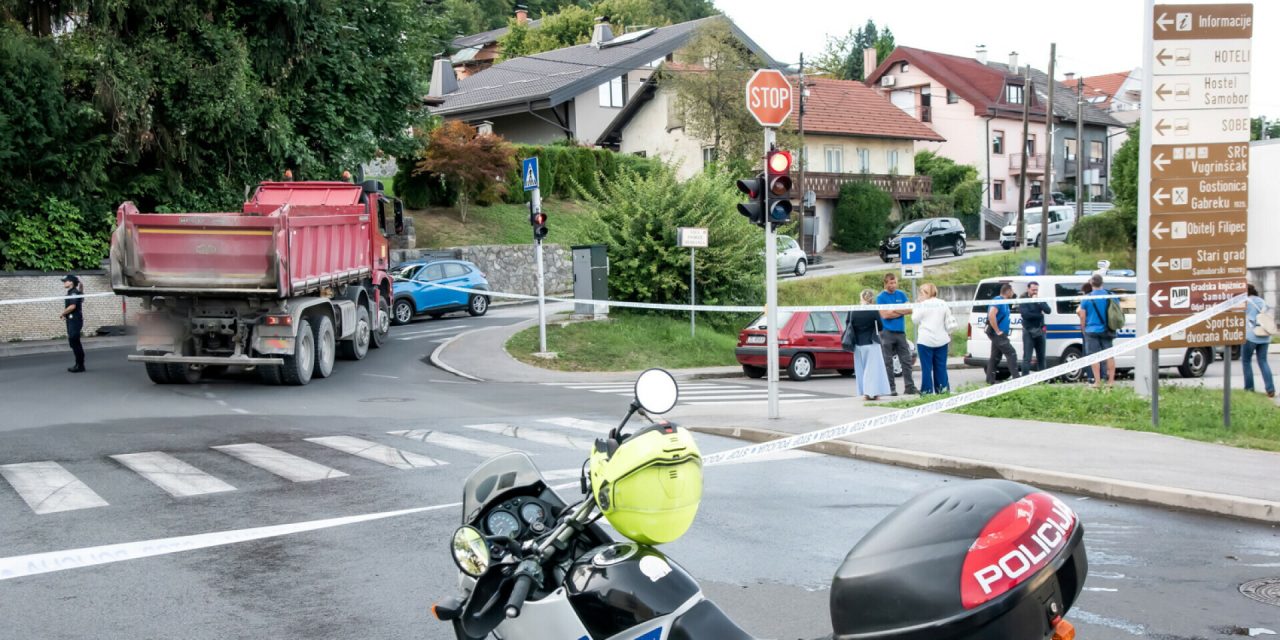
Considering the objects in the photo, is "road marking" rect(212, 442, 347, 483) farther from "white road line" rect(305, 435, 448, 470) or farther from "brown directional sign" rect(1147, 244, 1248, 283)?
"brown directional sign" rect(1147, 244, 1248, 283)

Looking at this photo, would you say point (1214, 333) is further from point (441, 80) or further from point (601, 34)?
point (441, 80)

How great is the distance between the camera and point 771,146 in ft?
45.2

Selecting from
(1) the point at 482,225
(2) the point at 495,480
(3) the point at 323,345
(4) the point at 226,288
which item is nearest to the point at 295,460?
(4) the point at 226,288

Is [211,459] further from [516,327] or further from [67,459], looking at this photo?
[516,327]

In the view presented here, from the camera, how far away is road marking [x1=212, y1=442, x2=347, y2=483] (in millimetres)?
9930

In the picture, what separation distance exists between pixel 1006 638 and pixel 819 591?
3871 mm

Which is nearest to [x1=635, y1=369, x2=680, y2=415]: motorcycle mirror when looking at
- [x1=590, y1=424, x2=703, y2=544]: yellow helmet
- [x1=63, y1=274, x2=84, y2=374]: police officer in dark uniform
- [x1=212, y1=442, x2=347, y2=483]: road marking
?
[x1=590, y1=424, x2=703, y2=544]: yellow helmet

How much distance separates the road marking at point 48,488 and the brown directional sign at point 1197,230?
10710 millimetres

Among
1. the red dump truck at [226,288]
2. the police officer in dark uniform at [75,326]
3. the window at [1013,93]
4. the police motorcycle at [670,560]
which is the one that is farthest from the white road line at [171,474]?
the window at [1013,93]

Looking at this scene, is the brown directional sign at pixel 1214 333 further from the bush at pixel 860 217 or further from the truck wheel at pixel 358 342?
the bush at pixel 860 217

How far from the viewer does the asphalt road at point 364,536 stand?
19.1 ft

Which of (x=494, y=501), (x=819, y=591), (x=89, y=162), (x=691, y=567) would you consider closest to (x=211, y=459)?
(x=691, y=567)

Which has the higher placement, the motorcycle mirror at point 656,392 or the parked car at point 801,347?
the motorcycle mirror at point 656,392

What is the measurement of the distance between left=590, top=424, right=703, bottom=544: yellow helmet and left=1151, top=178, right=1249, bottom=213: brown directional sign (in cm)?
1062
